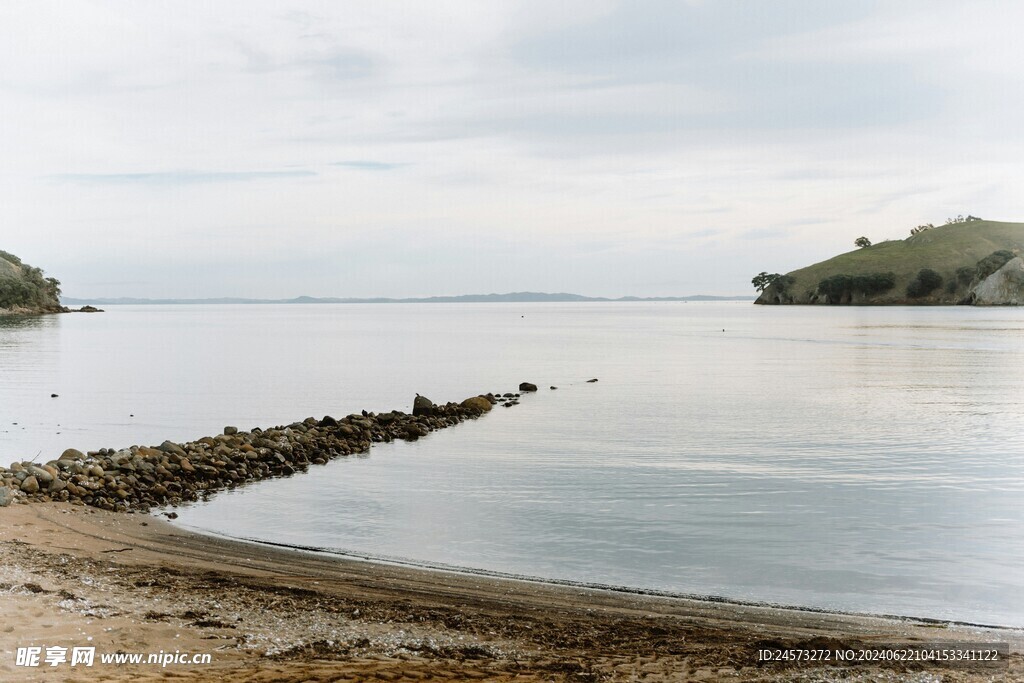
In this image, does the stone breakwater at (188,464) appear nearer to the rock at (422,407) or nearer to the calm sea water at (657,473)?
the calm sea water at (657,473)

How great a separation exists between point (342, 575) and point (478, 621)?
3.04 meters

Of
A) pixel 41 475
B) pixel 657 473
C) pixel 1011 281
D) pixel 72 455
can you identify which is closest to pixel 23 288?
pixel 72 455

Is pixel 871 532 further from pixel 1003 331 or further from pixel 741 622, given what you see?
pixel 1003 331

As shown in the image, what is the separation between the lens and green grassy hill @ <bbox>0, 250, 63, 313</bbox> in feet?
554

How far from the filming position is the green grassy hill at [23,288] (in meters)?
169

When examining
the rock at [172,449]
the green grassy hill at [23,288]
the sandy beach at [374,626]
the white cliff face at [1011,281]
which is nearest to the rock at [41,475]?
the rock at [172,449]

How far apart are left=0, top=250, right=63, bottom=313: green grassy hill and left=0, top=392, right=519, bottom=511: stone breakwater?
551 feet

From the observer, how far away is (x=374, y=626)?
9.79m

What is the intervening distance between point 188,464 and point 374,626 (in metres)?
12.7

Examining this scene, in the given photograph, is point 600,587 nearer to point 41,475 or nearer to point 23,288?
point 41,475

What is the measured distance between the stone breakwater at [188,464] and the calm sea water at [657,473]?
1076mm

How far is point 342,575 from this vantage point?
12.4 m

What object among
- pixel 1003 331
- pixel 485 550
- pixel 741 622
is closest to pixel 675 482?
pixel 485 550

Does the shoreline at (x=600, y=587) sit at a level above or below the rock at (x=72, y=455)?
below
